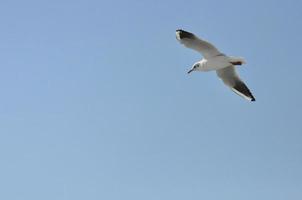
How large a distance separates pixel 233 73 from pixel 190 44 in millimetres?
2885

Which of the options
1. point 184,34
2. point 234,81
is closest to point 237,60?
point 234,81

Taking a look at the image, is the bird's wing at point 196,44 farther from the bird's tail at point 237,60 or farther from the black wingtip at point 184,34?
the bird's tail at point 237,60

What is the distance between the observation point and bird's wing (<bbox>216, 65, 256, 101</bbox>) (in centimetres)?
3969

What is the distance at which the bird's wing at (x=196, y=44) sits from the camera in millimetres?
37875

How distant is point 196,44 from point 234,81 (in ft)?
10.5

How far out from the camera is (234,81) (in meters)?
40.1

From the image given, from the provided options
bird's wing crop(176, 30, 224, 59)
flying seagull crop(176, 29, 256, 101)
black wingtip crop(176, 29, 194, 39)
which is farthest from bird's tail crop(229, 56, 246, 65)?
black wingtip crop(176, 29, 194, 39)

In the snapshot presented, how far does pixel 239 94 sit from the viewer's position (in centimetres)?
4006

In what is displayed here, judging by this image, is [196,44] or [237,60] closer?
[237,60]

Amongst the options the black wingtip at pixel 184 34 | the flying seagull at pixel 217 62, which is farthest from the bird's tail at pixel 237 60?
the black wingtip at pixel 184 34

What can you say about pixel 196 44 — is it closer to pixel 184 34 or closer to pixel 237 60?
pixel 184 34

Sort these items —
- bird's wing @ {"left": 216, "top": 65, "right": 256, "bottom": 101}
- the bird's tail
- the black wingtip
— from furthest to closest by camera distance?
bird's wing @ {"left": 216, "top": 65, "right": 256, "bottom": 101} < the black wingtip < the bird's tail

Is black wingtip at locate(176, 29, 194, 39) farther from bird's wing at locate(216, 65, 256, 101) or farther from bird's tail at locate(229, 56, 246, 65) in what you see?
bird's wing at locate(216, 65, 256, 101)

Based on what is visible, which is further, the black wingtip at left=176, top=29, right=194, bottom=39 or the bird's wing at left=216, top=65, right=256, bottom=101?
the bird's wing at left=216, top=65, right=256, bottom=101
